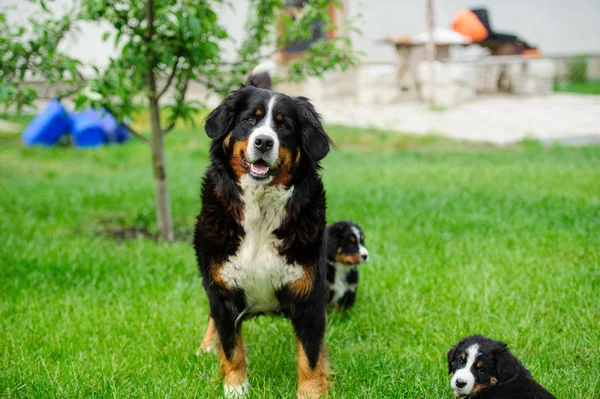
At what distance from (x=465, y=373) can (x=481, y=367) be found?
3.2 inches

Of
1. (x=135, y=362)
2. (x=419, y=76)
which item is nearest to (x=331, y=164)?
(x=135, y=362)

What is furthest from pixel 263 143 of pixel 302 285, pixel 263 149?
pixel 302 285

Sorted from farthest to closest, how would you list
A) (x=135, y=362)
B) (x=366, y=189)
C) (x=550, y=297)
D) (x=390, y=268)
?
(x=366, y=189)
(x=390, y=268)
(x=550, y=297)
(x=135, y=362)

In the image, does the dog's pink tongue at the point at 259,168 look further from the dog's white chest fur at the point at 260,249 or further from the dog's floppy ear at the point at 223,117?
the dog's floppy ear at the point at 223,117

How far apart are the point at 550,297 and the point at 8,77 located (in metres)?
4.56

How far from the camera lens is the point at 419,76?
17.3m

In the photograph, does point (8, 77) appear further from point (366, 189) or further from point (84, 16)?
point (366, 189)

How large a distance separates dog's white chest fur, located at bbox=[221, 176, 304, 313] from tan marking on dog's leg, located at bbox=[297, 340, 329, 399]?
1.20 ft

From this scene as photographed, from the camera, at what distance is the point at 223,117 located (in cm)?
304

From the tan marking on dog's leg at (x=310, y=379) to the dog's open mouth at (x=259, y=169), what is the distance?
0.84 m

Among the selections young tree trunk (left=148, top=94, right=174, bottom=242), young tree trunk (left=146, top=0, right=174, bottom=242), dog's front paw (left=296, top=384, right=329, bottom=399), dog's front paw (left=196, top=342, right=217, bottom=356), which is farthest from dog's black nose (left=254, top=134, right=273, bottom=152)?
young tree trunk (left=148, top=94, right=174, bottom=242)

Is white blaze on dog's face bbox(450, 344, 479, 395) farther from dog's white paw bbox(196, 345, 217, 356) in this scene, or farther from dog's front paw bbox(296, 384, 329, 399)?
dog's white paw bbox(196, 345, 217, 356)

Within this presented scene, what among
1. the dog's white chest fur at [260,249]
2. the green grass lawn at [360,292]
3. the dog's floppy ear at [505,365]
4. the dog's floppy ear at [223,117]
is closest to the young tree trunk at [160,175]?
the green grass lawn at [360,292]

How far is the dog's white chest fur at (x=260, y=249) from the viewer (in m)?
3.01
